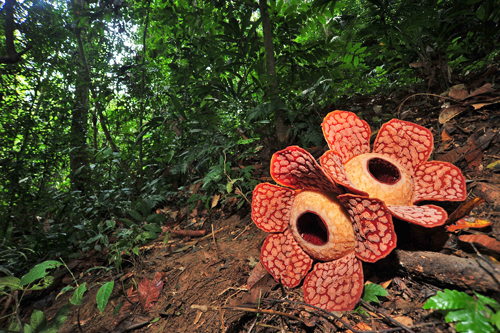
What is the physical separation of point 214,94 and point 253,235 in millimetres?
2009

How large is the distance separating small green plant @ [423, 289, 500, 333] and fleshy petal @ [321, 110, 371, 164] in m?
0.80

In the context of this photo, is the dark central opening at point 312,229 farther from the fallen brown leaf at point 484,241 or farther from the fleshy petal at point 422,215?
the fallen brown leaf at point 484,241

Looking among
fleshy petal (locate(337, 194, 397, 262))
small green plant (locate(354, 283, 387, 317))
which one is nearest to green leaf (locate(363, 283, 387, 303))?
small green plant (locate(354, 283, 387, 317))

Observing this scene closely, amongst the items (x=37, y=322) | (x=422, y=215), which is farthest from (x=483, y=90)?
(x=37, y=322)

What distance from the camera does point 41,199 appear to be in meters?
3.55

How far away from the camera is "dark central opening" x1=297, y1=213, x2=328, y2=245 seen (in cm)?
133

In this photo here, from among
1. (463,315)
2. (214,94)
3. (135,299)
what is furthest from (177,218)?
(463,315)

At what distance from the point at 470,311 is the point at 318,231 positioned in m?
0.68

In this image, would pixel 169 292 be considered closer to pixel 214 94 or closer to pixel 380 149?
pixel 380 149

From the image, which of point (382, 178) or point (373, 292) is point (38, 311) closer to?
point (373, 292)

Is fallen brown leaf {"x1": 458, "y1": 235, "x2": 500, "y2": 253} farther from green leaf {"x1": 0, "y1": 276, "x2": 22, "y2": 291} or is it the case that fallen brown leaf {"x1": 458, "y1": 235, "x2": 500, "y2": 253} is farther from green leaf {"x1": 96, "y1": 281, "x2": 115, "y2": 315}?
green leaf {"x1": 0, "y1": 276, "x2": 22, "y2": 291}

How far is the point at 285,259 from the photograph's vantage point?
138cm

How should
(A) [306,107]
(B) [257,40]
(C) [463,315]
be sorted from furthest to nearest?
(B) [257,40], (A) [306,107], (C) [463,315]

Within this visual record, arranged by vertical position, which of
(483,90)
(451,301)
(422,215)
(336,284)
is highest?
(483,90)
